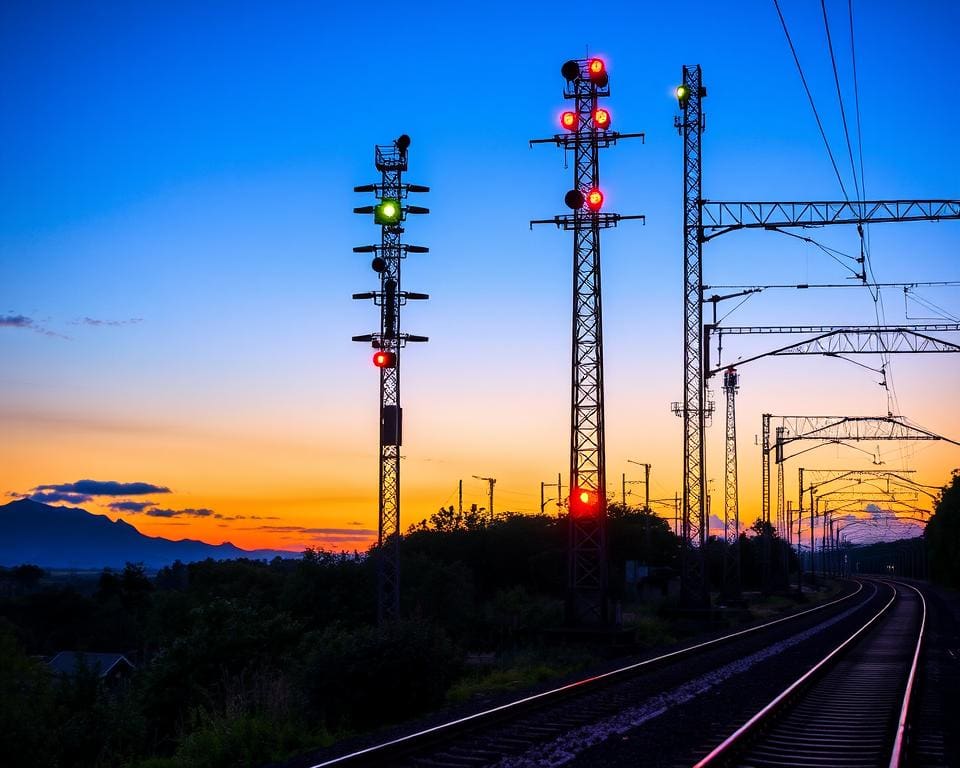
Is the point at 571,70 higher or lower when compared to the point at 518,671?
higher

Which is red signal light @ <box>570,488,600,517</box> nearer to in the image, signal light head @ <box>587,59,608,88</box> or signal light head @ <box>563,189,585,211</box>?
signal light head @ <box>563,189,585,211</box>

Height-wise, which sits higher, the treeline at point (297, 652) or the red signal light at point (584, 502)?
the red signal light at point (584, 502)

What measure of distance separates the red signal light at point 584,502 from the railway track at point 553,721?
16.5 ft

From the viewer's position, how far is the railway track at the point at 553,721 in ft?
39.5

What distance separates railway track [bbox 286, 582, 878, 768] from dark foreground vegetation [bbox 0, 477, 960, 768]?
232cm

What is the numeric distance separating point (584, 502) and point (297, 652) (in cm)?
1278

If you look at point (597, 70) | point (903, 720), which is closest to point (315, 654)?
point (903, 720)

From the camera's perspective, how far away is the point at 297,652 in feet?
114

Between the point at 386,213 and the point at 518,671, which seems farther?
→ the point at 386,213

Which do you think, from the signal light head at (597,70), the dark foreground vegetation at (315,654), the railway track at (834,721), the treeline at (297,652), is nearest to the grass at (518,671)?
the dark foreground vegetation at (315,654)

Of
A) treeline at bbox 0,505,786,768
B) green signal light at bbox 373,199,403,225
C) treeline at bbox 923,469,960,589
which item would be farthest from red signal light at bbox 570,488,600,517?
treeline at bbox 923,469,960,589

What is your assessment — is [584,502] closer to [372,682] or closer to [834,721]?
[372,682]

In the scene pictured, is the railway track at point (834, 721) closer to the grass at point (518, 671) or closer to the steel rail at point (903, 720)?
the steel rail at point (903, 720)

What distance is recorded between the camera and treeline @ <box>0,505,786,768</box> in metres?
17.1
